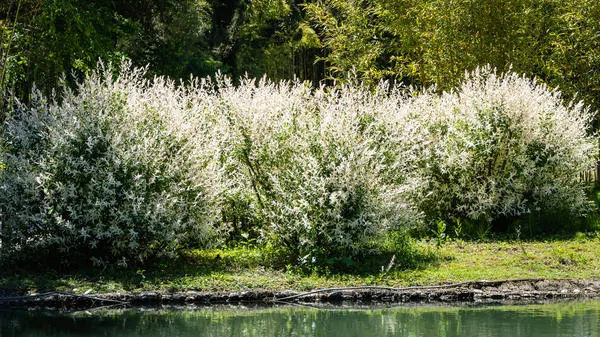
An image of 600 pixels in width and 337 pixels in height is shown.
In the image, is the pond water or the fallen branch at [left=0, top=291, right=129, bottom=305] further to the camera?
the fallen branch at [left=0, top=291, right=129, bottom=305]

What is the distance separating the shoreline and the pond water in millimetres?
310

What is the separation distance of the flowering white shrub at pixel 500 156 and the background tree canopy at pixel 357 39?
1093mm

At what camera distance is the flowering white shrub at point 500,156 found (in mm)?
13703

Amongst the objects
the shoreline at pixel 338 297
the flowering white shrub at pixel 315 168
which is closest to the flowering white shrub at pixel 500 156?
the flowering white shrub at pixel 315 168

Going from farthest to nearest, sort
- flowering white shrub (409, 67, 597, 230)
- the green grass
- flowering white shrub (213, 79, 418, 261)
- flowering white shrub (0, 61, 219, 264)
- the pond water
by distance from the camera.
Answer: flowering white shrub (409, 67, 597, 230) → flowering white shrub (213, 79, 418, 261) → flowering white shrub (0, 61, 219, 264) → the green grass → the pond water

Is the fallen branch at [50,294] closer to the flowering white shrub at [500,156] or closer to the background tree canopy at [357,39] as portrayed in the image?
the background tree canopy at [357,39]

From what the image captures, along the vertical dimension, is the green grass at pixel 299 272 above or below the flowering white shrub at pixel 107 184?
below

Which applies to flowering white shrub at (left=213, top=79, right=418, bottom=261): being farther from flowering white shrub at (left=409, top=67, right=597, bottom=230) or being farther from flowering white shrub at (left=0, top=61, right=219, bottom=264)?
flowering white shrub at (left=409, top=67, right=597, bottom=230)

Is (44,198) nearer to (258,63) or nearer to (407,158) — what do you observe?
(407,158)

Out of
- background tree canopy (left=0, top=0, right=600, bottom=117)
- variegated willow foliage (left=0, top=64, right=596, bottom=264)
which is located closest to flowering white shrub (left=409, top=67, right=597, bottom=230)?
variegated willow foliage (left=0, top=64, right=596, bottom=264)

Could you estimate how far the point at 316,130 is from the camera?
1155 centimetres

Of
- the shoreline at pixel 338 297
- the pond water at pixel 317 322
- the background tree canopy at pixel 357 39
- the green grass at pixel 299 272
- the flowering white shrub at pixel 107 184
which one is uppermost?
the background tree canopy at pixel 357 39

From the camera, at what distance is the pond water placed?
8.28 metres

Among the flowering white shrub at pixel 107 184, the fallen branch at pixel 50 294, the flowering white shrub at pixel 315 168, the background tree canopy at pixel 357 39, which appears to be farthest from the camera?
the background tree canopy at pixel 357 39
